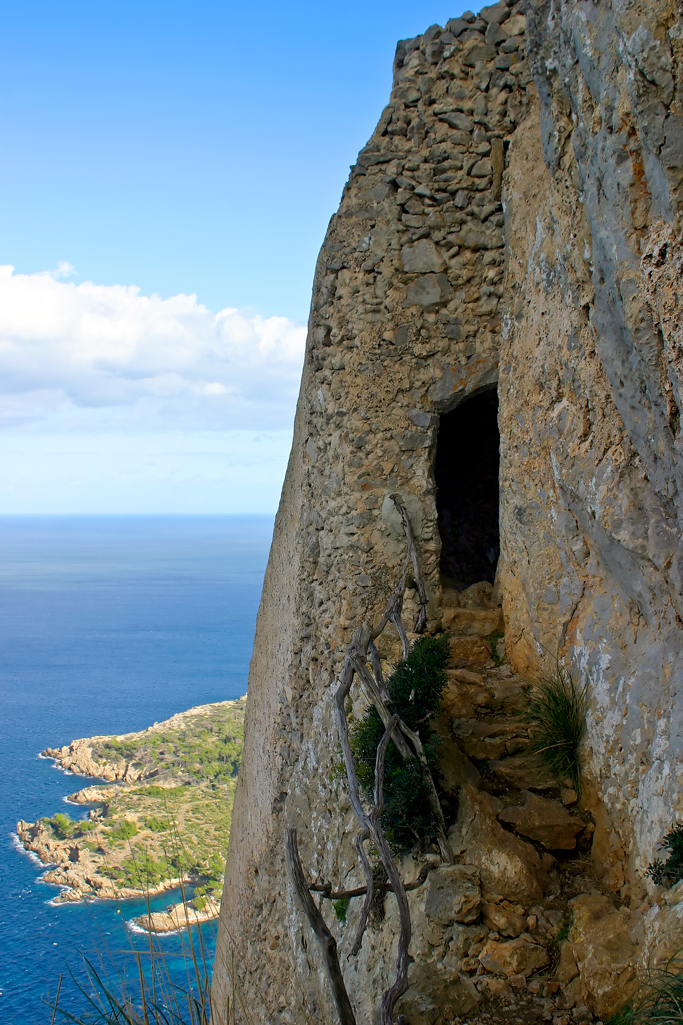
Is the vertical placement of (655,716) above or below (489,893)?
above

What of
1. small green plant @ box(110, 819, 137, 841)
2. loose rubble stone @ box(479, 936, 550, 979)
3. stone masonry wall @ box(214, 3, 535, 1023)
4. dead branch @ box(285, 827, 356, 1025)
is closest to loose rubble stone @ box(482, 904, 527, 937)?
loose rubble stone @ box(479, 936, 550, 979)

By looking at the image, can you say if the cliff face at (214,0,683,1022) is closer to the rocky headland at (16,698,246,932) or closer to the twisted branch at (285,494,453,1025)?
the twisted branch at (285,494,453,1025)

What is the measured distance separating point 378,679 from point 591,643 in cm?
140

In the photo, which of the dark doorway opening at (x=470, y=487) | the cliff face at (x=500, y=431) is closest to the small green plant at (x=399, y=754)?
the cliff face at (x=500, y=431)

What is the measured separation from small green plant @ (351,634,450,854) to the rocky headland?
1240 cm

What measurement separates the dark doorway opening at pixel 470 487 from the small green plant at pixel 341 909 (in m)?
4.38

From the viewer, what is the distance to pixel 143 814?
2467 centimetres

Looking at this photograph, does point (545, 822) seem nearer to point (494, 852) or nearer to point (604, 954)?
point (494, 852)

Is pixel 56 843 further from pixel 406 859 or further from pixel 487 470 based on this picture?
pixel 406 859

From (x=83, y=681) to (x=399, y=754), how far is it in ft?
172

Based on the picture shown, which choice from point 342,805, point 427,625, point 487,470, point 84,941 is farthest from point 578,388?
point 84,941

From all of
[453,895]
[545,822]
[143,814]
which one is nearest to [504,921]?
[453,895]

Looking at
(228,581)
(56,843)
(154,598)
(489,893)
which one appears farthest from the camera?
(228,581)

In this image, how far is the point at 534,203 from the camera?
566 centimetres
